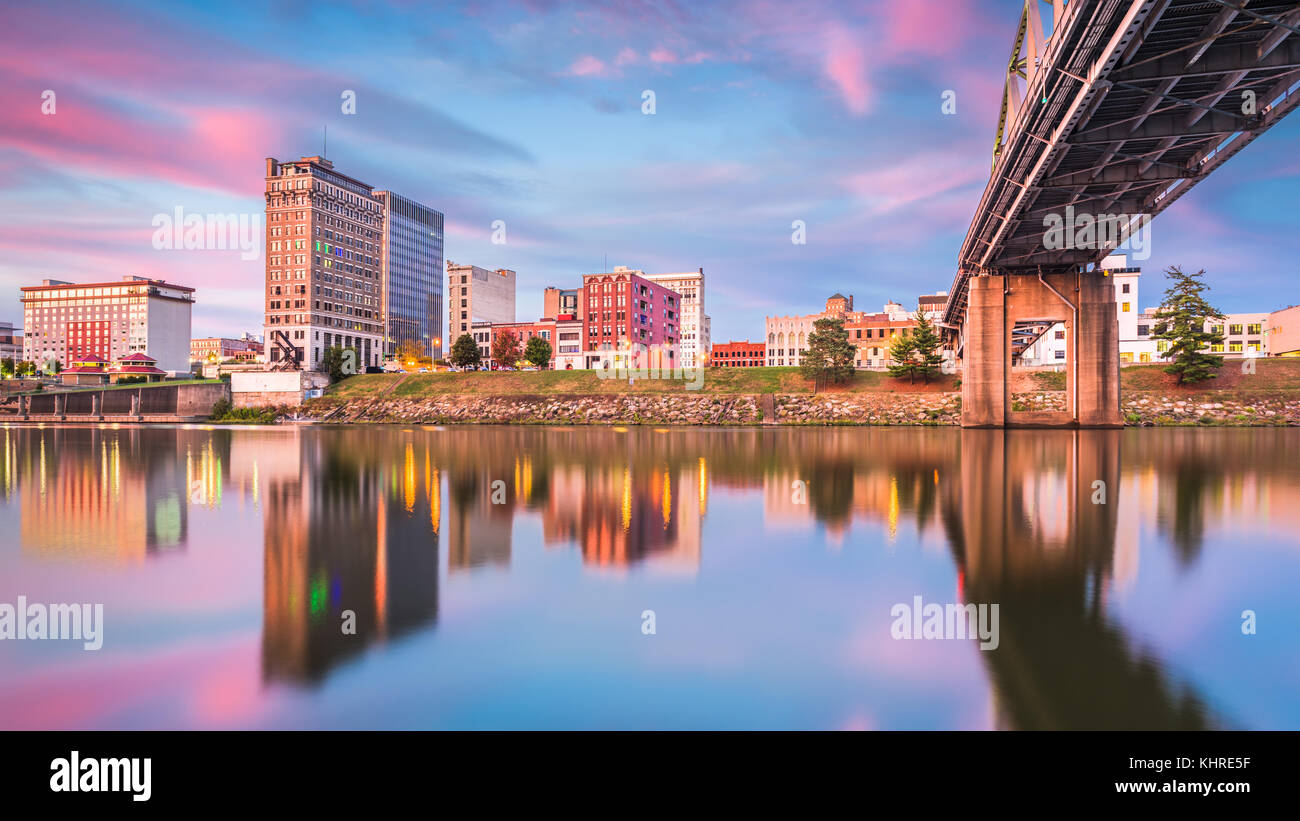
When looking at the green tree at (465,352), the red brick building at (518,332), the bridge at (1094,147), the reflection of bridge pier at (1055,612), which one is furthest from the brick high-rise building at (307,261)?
the reflection of bridge pier at (1055,612)

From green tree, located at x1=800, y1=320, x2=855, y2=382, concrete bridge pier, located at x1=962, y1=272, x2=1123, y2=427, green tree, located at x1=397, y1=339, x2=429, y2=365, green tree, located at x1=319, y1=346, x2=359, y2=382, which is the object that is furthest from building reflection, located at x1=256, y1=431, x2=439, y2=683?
green tree, located at x1=397, y1=339, x2=429, y2=365

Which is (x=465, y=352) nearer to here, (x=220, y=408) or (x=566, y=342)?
(x=566, y=342)

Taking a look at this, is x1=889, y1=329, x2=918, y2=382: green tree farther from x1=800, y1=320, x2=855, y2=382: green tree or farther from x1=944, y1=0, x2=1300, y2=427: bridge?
x1=944, y1=0, x2=1300, y2=427: bridge

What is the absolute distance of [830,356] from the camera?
78.8m

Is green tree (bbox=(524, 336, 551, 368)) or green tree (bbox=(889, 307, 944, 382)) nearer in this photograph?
green tree (bbox=(889, 307, 944, 382))

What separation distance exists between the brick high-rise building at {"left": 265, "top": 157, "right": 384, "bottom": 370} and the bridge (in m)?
117

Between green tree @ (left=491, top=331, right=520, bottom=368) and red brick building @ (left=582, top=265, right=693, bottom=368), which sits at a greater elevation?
red brick building @ (left=582, top=265, right=693, bottom=368)

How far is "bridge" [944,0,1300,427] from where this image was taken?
2395cm

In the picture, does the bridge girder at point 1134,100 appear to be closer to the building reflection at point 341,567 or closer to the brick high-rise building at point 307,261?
the building reflection at point 341,567

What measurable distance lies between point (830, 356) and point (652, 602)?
7363cm

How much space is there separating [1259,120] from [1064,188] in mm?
10489

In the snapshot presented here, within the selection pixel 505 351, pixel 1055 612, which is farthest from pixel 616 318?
pixel 1055 612
